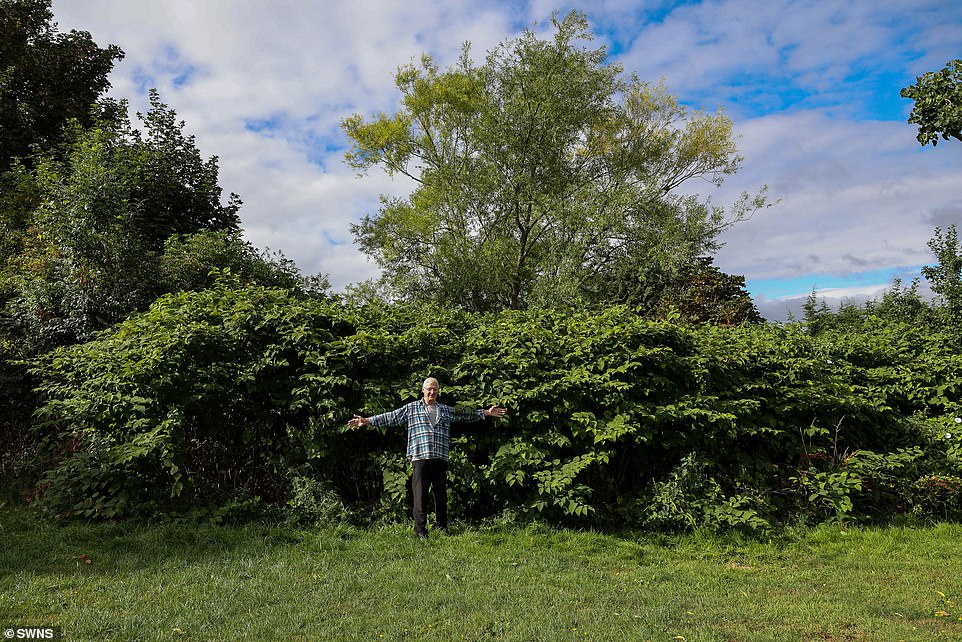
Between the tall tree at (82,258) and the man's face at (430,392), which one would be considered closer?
the man's face at (430,392)

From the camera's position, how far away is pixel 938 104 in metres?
13.6

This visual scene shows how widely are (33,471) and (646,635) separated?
26.6 feet

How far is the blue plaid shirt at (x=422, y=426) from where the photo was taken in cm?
642

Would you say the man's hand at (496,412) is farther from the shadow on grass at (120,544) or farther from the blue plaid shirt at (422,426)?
the shadow on grass at (120,544)

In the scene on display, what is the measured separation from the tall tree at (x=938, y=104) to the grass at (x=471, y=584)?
10.1 meters

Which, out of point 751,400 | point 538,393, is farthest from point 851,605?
point 538,393

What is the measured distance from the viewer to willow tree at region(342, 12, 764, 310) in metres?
17.2

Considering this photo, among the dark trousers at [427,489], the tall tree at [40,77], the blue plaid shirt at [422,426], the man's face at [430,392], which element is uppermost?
the tall tree at [40,77]

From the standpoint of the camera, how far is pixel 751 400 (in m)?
7.26

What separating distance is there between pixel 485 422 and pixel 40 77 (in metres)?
16.3

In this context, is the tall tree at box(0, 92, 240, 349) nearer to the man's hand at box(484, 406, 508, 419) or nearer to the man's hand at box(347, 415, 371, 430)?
the man's hand at box(347, 415, 371, 430)

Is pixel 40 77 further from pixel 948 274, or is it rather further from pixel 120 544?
pixel 948 274

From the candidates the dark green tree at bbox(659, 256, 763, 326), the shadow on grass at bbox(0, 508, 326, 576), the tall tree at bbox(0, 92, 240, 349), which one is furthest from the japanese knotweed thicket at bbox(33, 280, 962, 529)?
the dark green tree at bbox(659, 256, 763, 326)

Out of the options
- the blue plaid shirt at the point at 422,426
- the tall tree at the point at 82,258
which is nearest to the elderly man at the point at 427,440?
the blue plaid shirt at the point at 422,426
